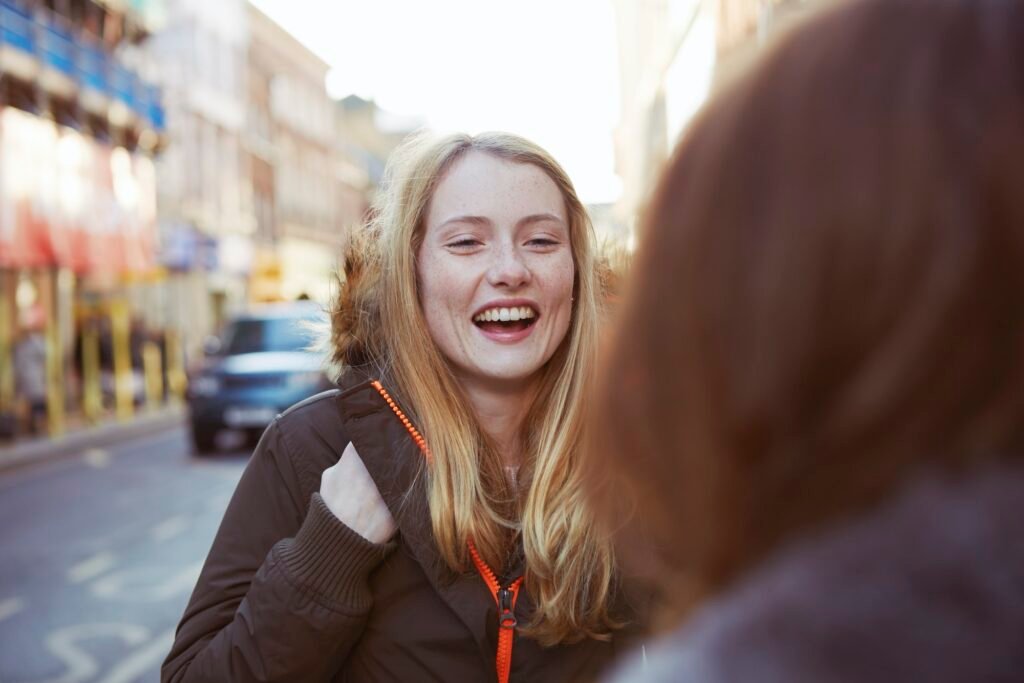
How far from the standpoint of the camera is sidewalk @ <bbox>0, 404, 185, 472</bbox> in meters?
14.6

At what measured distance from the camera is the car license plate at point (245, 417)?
44.1ft

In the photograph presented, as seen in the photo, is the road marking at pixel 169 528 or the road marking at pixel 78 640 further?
the road marking at pixel 169 528

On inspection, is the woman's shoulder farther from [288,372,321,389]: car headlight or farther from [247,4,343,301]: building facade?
[247,4,343,301]: building facade

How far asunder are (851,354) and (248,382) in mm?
13339

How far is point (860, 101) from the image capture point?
0.75 meters

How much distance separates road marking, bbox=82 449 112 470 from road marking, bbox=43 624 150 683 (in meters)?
8.07

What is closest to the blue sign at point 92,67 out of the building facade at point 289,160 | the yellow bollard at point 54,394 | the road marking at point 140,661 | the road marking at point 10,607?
the yellow bollard at point 54,394

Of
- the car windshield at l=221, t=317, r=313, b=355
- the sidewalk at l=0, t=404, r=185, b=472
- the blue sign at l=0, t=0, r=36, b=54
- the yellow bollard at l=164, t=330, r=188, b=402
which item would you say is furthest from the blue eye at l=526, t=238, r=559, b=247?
the yellow bollard at l=164, t=330, r=188, b=402

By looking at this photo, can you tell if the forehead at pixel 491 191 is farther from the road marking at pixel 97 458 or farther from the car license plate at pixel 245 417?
the road marking at pixel 97 458

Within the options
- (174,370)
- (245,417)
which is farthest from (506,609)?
(174,370)

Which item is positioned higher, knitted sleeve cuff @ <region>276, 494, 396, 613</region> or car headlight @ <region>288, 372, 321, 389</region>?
knitted sleeve cuff @ <region>276, 494, 396, 613</region>

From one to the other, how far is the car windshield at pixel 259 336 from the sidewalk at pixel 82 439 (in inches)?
122

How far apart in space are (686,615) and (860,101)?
40 cm

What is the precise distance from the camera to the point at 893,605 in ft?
2.19
